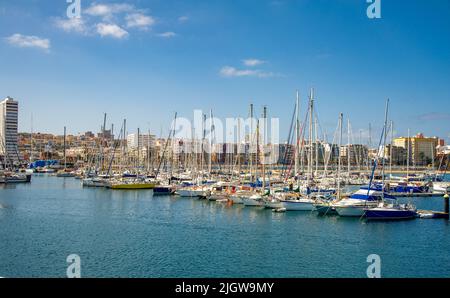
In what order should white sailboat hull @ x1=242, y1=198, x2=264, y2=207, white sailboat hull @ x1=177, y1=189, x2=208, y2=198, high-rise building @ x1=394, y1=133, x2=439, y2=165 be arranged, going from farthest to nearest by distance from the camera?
1. high-rise building @ x1=394, y1=133, x2=439, y2=165
2. white sailboat hull @ x1=177, y1=189, x2=208, y2=198
3. white sailboat hull @ x1=242, y1=198, x2=264, y2=207

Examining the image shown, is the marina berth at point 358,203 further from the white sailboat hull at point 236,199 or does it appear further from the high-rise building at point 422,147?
the high-rise building at point 422,147

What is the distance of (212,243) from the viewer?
49.4ft

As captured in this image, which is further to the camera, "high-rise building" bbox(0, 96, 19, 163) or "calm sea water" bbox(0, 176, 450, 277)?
"high-rise building" bbox(0, 96, 19, 163)

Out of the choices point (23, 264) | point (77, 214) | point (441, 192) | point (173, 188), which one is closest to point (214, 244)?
point (23, 264)

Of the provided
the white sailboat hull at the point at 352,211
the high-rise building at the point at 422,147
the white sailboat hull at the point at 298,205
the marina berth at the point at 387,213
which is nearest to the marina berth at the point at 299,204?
the white sailboat hull at the point at 298,205

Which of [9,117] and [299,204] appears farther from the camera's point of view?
[9,117]

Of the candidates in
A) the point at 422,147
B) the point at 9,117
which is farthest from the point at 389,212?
the point at 422,147

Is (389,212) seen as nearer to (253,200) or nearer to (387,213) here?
(387,213)

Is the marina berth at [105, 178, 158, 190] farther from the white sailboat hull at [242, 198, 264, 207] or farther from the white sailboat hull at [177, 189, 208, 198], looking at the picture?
the white sailboat hull at [242, 198, 264, 207]

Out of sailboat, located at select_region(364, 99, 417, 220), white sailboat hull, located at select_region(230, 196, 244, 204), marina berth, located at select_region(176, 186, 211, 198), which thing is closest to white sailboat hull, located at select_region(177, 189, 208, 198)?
marina berth, located at select_region(176, 186, 211, 198)

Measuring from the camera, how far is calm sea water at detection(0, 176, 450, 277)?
11766 millimetres
